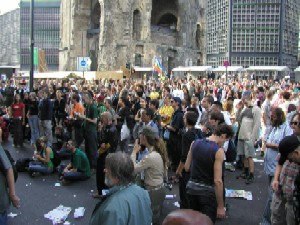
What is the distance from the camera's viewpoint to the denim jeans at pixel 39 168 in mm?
9461

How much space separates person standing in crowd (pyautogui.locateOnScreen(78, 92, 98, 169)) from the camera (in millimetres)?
9742

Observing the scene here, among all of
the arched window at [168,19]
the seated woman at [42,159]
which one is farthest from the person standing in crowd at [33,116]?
the arched window at [168,19]

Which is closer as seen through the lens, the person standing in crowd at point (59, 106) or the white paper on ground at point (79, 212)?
the white paper on ground at point (79, 212)

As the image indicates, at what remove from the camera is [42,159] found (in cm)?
950

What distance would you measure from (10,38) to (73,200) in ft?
384

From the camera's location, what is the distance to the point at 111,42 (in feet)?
146

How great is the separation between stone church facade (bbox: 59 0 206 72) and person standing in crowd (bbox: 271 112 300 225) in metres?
40.2

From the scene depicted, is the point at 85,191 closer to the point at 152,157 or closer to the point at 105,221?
the point at 152,157

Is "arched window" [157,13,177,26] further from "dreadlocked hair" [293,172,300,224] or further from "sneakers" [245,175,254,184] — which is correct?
"dreadlocked hair" [293,172,300,224]

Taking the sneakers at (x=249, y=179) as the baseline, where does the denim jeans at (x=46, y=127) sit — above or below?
above

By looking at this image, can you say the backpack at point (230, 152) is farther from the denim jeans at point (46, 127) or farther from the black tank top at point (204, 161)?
the denim jeans at point (46, 127)

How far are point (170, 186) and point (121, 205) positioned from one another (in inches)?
215

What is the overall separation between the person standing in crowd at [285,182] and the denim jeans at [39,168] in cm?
→ 608

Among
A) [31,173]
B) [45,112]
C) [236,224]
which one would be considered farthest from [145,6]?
[236,224]
